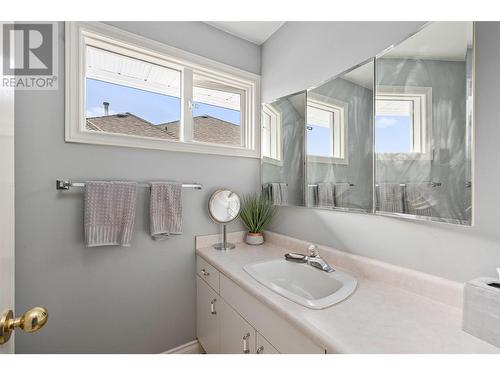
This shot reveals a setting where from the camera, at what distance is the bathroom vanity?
66 cm

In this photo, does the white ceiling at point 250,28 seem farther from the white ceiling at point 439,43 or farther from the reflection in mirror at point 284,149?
the white ceiling at point 439,43

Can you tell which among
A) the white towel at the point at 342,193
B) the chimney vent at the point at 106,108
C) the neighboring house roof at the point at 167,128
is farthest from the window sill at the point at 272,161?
the chimney vent at the point at 106,108

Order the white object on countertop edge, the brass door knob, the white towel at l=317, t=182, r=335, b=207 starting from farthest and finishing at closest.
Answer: the white towel at l=317, t=182, r=335, b=207
the white object on countertop edge
the brass door knob

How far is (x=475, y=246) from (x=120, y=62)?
2.03m

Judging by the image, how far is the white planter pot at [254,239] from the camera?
67.9 inches

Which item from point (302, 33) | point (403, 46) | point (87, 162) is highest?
point (302, 33)

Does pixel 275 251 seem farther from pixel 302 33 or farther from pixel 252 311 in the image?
pixel 302 33

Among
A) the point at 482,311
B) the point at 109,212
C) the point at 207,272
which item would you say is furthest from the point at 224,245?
the point at 482,311

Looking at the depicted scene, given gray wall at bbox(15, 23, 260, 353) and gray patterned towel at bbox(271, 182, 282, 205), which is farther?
gray patterned towel at bbox(271, 182, 282, 205)

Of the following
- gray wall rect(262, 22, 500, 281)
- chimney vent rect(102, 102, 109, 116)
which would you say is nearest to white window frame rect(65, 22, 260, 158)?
chimney vent rect(102, 102, 109, 116)

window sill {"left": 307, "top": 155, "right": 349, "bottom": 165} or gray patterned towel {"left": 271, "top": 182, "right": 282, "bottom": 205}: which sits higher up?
window sill {"left": 307, "top": 155, "right": 349, "bottom": 165}

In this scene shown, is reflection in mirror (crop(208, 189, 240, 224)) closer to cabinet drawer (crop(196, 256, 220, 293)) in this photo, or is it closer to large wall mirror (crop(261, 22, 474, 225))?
cabinet drawer (crop(196, 256, 220, 293))
